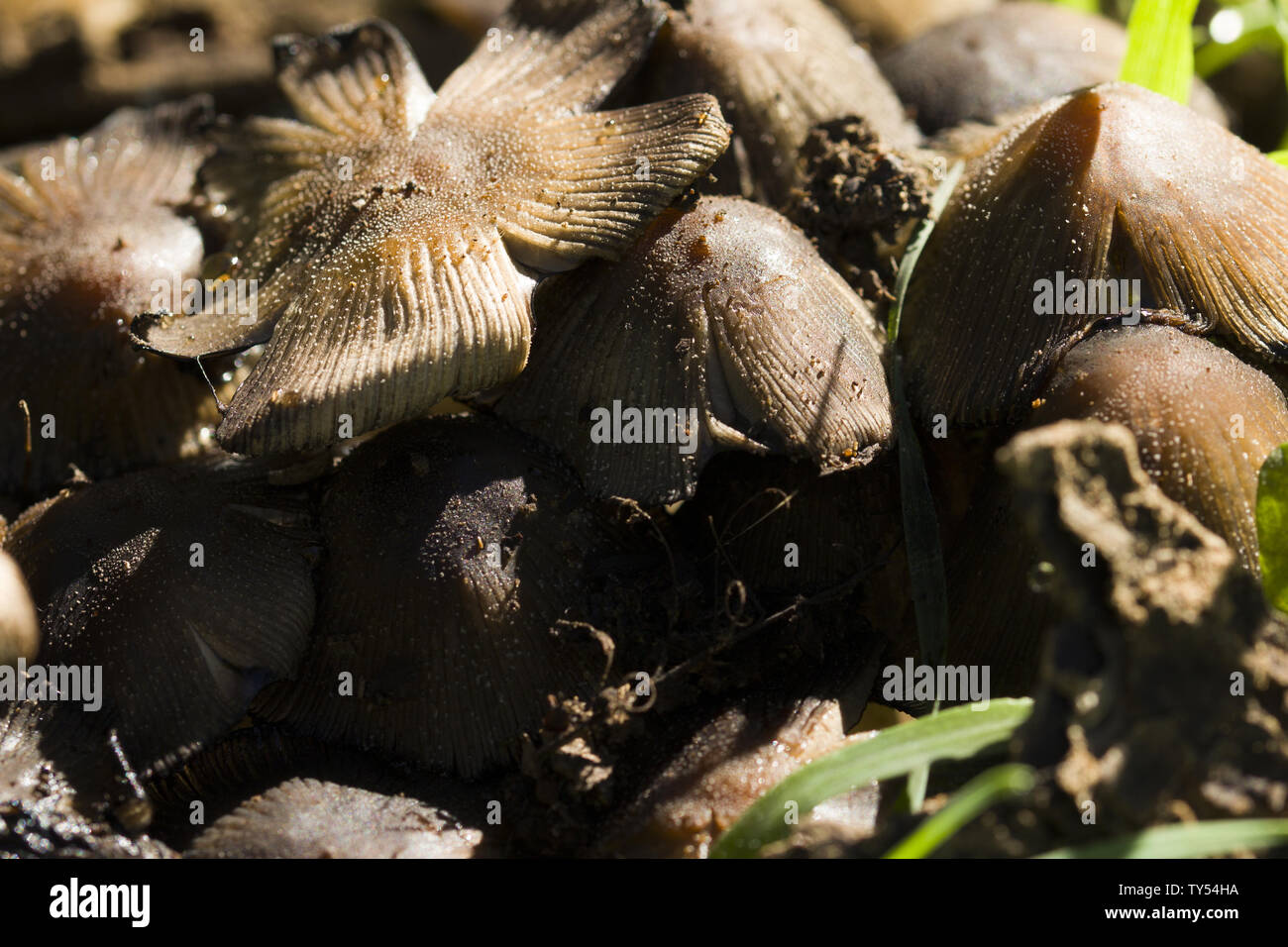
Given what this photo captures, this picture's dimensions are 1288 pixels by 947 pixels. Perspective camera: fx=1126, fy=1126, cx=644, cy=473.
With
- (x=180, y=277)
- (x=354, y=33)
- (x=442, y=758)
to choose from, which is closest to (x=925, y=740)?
(x=442, y=758)

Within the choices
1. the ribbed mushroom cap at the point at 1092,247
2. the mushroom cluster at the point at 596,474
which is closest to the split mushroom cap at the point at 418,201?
the mushroom cluster at the point at 596,474

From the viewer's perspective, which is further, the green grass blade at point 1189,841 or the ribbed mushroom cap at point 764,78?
the ribbed mushroom cap at point 764,78

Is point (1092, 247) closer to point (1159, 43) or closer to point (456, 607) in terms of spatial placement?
point (1159, 43)

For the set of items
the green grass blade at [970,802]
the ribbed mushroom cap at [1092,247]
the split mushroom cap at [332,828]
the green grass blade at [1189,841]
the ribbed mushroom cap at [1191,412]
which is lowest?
the split mushroom cap at [332,828]

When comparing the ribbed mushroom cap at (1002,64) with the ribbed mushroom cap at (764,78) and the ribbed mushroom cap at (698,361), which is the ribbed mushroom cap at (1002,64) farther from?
the ribbed mushroom cap at (698,361)

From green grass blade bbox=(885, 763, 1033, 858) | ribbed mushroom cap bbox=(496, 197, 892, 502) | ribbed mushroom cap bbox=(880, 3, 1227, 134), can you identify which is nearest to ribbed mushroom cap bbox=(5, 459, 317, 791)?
ribbed mushroom cap bbox=(496, 197, 892, 502)

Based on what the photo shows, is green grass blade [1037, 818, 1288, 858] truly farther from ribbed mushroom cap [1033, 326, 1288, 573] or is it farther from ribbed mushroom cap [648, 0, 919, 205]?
ribbed mushroom cap [648, 0, 919, 205]
